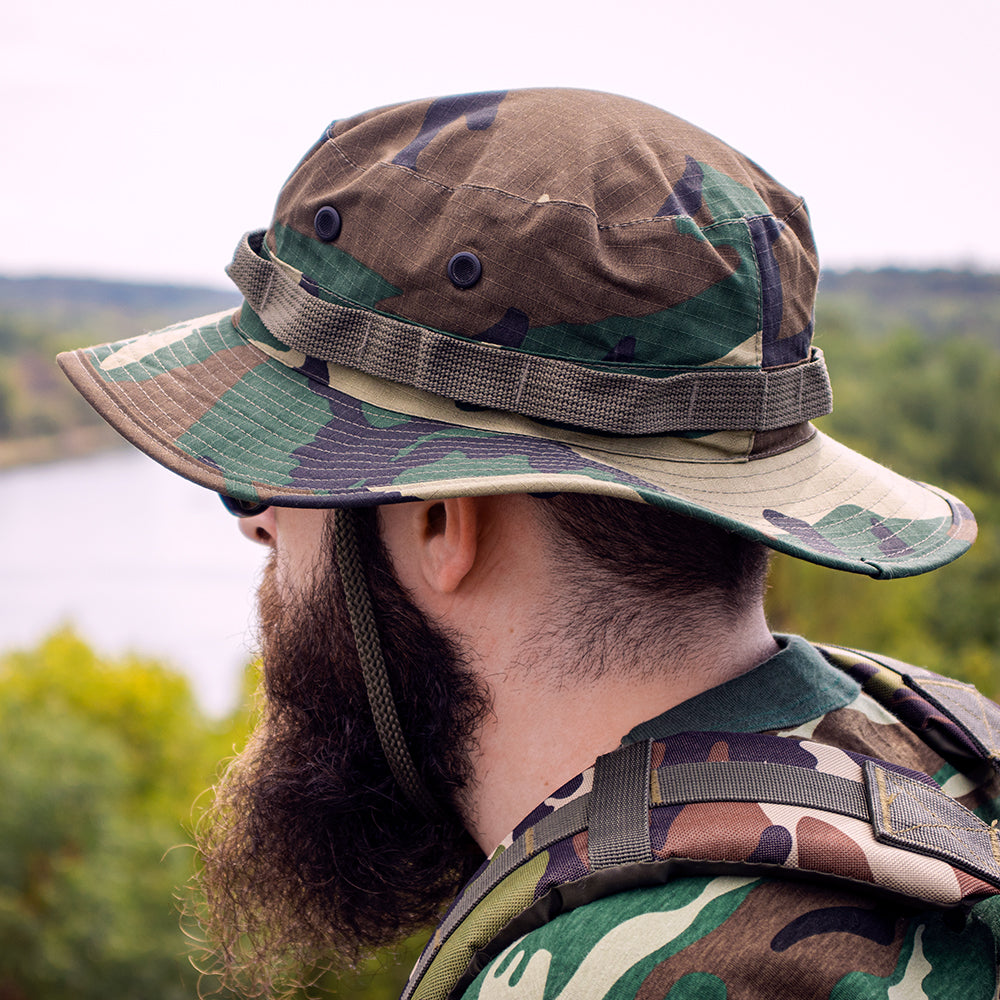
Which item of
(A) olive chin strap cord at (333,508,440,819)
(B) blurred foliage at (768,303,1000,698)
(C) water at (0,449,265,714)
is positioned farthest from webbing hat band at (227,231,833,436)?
(C) water at (0,449,265,714)

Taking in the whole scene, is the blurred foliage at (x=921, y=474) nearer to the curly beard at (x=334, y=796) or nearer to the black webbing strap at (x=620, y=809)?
the curly beard at (x=334, y=796)

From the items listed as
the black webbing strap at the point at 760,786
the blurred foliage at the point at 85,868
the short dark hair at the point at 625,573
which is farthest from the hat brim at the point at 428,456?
the blurred foliage at the point at 85,868

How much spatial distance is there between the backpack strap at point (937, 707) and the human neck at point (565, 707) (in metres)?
0.28

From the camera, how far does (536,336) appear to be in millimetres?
1844

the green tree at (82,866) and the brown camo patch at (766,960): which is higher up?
the brown camo patch at (766,960)

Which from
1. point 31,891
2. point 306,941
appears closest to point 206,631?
point 31,891

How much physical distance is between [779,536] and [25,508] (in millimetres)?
93202

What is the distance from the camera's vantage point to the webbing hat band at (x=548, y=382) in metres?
1.83

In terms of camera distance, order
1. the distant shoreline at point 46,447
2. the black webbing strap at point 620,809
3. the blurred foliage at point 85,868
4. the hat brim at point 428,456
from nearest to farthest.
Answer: the black webbing strap at point 620,809
the hat brim at point 428,456
the blurred foliage at point 85,868
the distant shoreline at point 46,447

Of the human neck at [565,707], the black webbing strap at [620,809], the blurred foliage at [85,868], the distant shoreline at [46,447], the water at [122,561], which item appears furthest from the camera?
the water at [122,561]

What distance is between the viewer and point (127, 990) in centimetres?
3603

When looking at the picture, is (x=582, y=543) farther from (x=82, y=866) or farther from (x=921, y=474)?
(x=921, y=474)

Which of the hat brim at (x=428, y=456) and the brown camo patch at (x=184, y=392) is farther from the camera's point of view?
the brown camo patch at (x=184, y=392)

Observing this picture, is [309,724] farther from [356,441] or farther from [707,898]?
[707,898]
